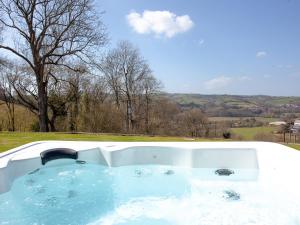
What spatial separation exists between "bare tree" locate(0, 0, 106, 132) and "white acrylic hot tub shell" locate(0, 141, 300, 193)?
6193 millimetres

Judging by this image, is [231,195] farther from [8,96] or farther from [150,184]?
[8,96]

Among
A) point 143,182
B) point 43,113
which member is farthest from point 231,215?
point 43,113

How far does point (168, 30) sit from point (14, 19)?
21.1ft

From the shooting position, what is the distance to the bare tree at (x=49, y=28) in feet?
33.1

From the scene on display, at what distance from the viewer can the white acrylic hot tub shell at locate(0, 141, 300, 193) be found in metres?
4.33

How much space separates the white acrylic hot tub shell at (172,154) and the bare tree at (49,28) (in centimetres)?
619

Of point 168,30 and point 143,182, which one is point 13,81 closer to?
point 168,30

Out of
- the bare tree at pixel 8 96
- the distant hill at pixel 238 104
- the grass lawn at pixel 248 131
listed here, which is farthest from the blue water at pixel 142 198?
the distant hill at pixel 238 104

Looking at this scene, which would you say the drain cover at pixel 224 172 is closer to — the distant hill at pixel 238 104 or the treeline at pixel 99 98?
the treeline at pixel 99 98

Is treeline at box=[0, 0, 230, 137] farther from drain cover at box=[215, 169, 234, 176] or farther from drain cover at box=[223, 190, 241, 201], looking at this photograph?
drain cover at box=[223, 190, 241, 201]

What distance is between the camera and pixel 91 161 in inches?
199

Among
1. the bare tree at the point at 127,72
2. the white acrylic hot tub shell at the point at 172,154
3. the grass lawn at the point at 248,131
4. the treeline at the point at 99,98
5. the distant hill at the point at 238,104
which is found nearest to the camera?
the white acrylic hot tub shell at the point at 172,154

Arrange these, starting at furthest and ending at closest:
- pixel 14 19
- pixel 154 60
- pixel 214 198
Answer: pixel 154 60
pixel 14 19
pixel 214 198

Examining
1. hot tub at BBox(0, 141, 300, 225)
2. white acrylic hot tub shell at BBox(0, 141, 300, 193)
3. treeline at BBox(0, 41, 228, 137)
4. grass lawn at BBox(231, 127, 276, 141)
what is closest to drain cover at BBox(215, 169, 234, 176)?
hot tub at BBox(0, 141, 300, 225)
